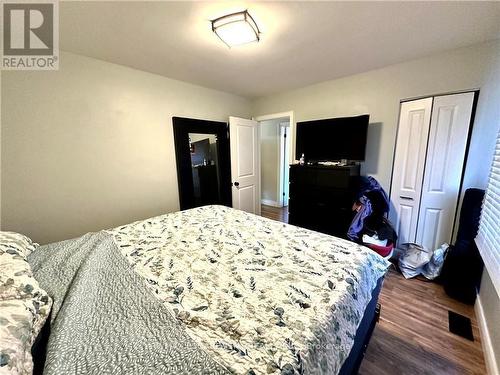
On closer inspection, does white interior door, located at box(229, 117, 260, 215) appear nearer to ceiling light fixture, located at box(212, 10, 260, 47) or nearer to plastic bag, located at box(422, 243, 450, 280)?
ceiling light fixture, located at box(212, 10, 260, 47)

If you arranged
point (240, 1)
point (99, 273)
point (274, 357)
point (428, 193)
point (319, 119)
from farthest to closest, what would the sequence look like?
point (319, 119), point (428, 193), point (240, 1), point (99, 273), point (274, 357)

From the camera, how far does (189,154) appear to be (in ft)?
9.49

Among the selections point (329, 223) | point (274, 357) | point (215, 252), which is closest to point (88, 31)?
point (215, 252)

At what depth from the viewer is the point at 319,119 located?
2.93 metres

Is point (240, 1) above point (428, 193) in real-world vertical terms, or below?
above

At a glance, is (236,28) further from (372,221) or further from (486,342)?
(486,342)

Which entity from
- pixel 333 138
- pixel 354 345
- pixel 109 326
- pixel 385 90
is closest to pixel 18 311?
pixel 109 326

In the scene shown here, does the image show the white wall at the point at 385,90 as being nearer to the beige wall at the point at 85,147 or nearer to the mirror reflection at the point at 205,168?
the mirror reflection at the point at 205,168

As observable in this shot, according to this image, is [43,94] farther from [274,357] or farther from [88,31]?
[274,357]

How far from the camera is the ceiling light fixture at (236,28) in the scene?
1424 mm

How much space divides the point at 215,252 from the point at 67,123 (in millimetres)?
2018

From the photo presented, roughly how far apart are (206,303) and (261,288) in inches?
10.6

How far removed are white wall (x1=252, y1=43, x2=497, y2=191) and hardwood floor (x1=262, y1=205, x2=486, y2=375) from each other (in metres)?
1.26

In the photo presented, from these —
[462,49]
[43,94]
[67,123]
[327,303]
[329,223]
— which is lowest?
[329,223]
